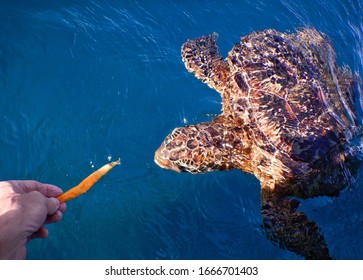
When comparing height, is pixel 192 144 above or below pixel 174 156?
above

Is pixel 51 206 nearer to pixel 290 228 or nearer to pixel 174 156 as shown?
pixel 174 156

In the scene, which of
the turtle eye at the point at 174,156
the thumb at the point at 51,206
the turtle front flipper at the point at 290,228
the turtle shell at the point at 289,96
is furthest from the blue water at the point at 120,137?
the thumb at the point at 51,206

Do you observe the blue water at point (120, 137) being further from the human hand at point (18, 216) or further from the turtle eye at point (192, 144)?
the human hand at point (18, 216)

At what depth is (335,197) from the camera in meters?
4.52

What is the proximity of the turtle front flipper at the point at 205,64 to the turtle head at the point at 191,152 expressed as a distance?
1326 millimetres

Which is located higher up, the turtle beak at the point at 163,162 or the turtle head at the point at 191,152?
the turtle head at the point at 191,152

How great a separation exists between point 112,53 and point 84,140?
1648 mm

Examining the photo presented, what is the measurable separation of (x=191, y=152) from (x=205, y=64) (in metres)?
1.91

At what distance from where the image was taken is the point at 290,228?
400cm

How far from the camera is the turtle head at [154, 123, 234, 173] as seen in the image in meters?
4.17

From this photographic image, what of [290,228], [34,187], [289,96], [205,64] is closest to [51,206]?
[34,187]

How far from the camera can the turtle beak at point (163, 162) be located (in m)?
4.20

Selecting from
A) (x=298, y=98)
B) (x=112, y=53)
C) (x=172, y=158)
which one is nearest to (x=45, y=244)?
(x=172, y=158)
